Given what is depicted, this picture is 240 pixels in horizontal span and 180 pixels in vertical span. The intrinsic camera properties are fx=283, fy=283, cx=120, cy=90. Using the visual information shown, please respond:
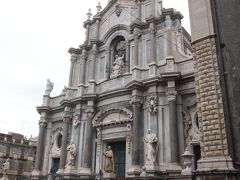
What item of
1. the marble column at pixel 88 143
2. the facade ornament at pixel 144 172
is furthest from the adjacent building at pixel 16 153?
the facade ornament at pixel 144 172

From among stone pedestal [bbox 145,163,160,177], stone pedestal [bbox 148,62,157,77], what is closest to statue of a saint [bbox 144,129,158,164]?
stone pedestal [bbox 145,163,160,177]

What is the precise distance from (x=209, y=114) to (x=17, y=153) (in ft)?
116

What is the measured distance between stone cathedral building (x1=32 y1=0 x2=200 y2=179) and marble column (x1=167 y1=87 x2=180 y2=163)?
51 mm

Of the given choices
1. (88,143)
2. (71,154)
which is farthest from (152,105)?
(71,154)

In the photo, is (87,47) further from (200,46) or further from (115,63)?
(200,46)

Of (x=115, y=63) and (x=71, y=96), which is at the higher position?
(x=115, y=63)

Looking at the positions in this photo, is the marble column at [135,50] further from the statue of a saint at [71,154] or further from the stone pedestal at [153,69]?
the statue of a saint at [71,154]

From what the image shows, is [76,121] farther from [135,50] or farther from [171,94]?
[171,94]

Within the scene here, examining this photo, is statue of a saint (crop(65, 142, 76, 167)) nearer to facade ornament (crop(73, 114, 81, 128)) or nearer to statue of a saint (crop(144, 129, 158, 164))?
facade ornament (crop(73, 114, 81, 128))

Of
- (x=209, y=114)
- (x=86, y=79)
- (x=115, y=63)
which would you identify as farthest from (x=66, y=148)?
(x=209, y=114)

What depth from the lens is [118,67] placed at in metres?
19.1

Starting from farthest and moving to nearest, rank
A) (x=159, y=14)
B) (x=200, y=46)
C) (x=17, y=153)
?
(x=17, y=153) < (x=159, y=14) < (x=200, y=46)

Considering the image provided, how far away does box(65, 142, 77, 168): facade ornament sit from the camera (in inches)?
700

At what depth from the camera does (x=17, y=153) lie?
129 feet
